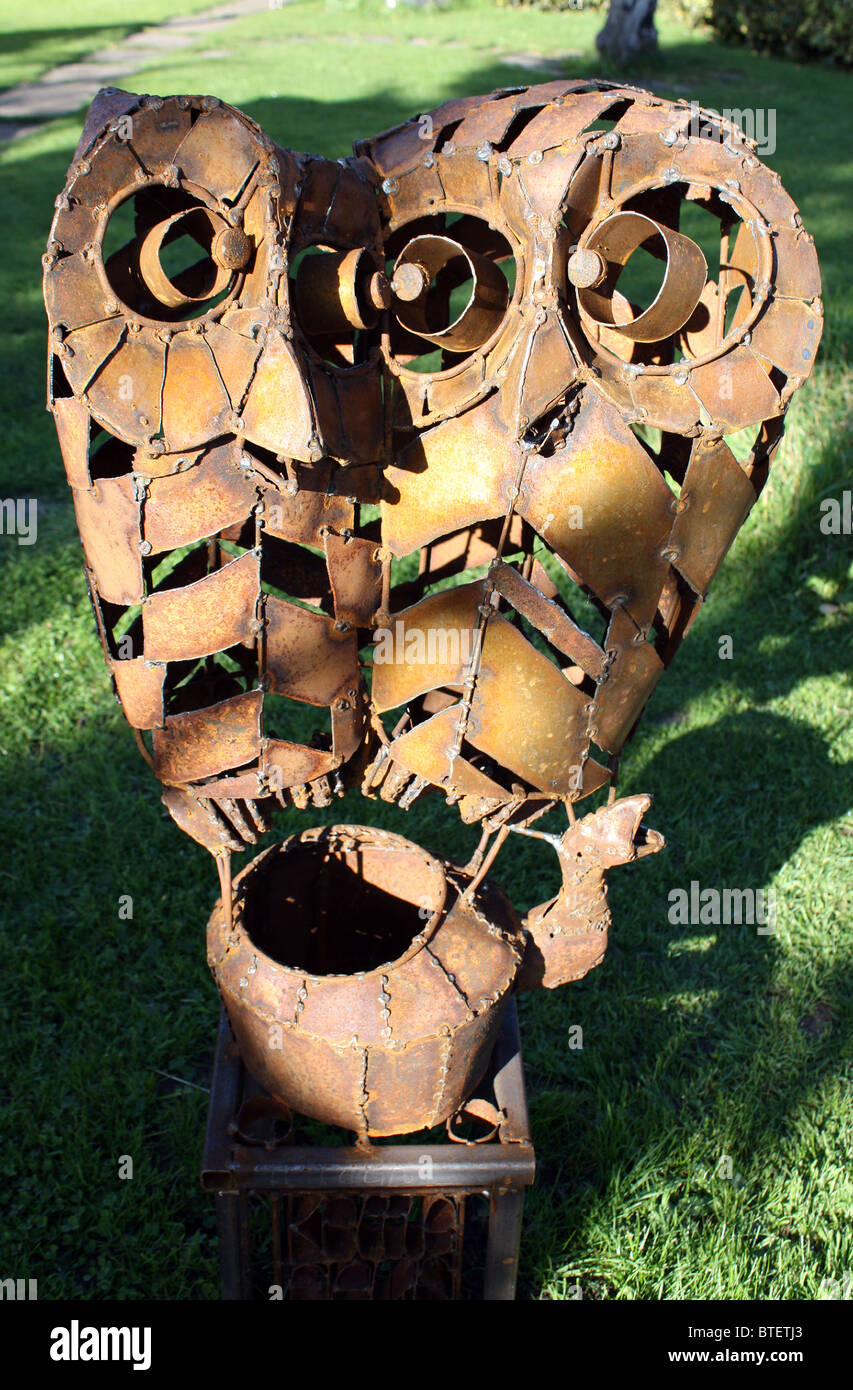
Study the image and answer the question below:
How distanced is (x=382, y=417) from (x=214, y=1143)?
4.56ft

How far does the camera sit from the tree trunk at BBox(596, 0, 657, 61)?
11953 mm

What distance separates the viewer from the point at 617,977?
332 centimetres

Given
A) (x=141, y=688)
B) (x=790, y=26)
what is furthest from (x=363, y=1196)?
(x=790, y=26)

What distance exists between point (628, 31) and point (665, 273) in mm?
12461

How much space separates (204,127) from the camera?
1.60 m

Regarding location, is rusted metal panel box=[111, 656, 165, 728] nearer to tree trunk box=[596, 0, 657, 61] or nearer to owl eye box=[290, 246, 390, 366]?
owl eye box=[290, 246, 390, 366]

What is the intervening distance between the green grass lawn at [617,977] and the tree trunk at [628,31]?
8.12 meters

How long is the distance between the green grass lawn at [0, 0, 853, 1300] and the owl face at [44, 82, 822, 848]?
133 cm

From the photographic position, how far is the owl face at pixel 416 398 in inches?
64.3

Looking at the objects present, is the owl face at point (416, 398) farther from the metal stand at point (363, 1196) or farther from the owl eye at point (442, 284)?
the metal stand at point (363, 1196)

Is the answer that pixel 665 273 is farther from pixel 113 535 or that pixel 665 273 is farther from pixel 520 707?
pixel 113 535

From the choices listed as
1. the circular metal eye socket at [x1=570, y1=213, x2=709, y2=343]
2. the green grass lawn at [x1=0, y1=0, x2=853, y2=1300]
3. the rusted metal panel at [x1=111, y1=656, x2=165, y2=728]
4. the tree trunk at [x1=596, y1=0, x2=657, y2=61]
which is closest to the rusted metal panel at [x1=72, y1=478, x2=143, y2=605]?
the rusted metal panel at [x1=111, y1=656, x2=165, y2=728]

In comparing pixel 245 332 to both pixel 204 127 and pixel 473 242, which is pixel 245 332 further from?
pixel 473 242
